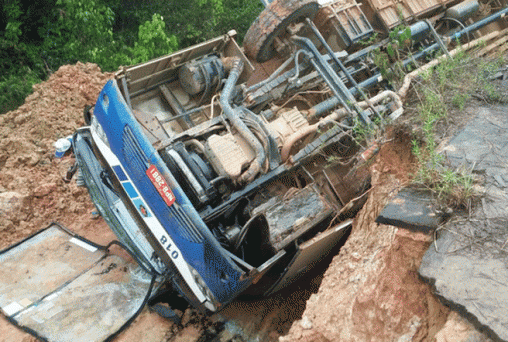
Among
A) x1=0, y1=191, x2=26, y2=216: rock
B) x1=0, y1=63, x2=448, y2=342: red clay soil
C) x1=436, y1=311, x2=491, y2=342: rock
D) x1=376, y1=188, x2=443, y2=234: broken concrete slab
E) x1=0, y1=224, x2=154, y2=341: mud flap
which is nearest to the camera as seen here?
x1=436, y1=311, x2=491, y2=342: rock

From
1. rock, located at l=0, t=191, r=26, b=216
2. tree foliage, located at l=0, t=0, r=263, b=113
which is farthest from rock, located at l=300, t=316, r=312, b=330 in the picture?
tree foliage, located at l=0, t=0, r=263, b=113

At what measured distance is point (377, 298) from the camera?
2719mm

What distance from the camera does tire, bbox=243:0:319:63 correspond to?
5016mm

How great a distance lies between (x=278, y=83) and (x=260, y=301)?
2.54m

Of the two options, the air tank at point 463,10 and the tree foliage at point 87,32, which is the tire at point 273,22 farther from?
the tree foliage at point 87,32

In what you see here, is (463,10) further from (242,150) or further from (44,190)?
(44,190)

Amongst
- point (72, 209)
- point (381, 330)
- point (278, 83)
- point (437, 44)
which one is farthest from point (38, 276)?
point (437, 44)

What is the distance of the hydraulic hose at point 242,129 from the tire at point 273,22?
594mm

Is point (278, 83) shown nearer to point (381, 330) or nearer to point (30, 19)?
point (381, 330)

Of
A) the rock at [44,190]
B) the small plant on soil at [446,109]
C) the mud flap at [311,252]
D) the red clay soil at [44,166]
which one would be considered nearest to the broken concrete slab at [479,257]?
the small plant on soil at [446,109]

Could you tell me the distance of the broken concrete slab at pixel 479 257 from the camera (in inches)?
88.4

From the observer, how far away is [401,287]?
8.79 ft

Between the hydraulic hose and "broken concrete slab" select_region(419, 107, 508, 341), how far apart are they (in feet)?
5.42

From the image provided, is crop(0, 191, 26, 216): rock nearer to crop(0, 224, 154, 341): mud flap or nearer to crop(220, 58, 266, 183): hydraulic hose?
crop(0, 224, 154, 341): mud flap
